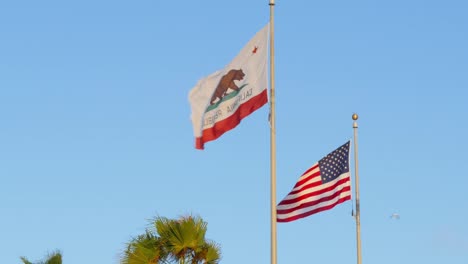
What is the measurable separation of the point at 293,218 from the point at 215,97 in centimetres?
345

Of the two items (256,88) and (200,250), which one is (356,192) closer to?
(200,250)

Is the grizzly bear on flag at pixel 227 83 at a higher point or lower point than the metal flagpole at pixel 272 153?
higher

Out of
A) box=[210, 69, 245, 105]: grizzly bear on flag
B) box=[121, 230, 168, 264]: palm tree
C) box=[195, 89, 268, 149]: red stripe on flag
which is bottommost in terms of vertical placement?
box=[121, 230, 168, 264]: palm tree

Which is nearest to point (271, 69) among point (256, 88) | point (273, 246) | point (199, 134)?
point (256, 88)

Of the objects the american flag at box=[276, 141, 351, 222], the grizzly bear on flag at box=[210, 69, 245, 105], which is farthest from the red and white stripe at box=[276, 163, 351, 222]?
the grizzly bear on flag at box=[210, 69, 245, 105]

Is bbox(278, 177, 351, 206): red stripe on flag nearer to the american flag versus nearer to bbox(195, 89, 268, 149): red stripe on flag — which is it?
the american flag

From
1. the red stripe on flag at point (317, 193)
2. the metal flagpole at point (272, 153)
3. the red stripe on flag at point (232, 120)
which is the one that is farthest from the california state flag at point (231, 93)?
the red stripe on flag at point (317, 193)

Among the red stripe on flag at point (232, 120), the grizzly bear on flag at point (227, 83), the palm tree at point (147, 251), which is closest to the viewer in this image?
the red stripe on flag at point (232, 120)

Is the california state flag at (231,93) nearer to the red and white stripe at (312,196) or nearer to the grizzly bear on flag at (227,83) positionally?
the grizzly bear on flag at (227,83)

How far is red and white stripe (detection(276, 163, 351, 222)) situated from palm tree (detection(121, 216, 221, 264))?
11.9 feet

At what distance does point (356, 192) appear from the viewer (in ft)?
92.2

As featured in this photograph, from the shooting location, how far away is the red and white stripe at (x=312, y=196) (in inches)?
929

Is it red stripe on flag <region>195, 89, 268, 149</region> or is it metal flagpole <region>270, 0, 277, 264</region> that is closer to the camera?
metal flagpole <region>270, 0, 277, 264</region>

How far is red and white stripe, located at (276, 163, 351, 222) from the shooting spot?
23594 mm
